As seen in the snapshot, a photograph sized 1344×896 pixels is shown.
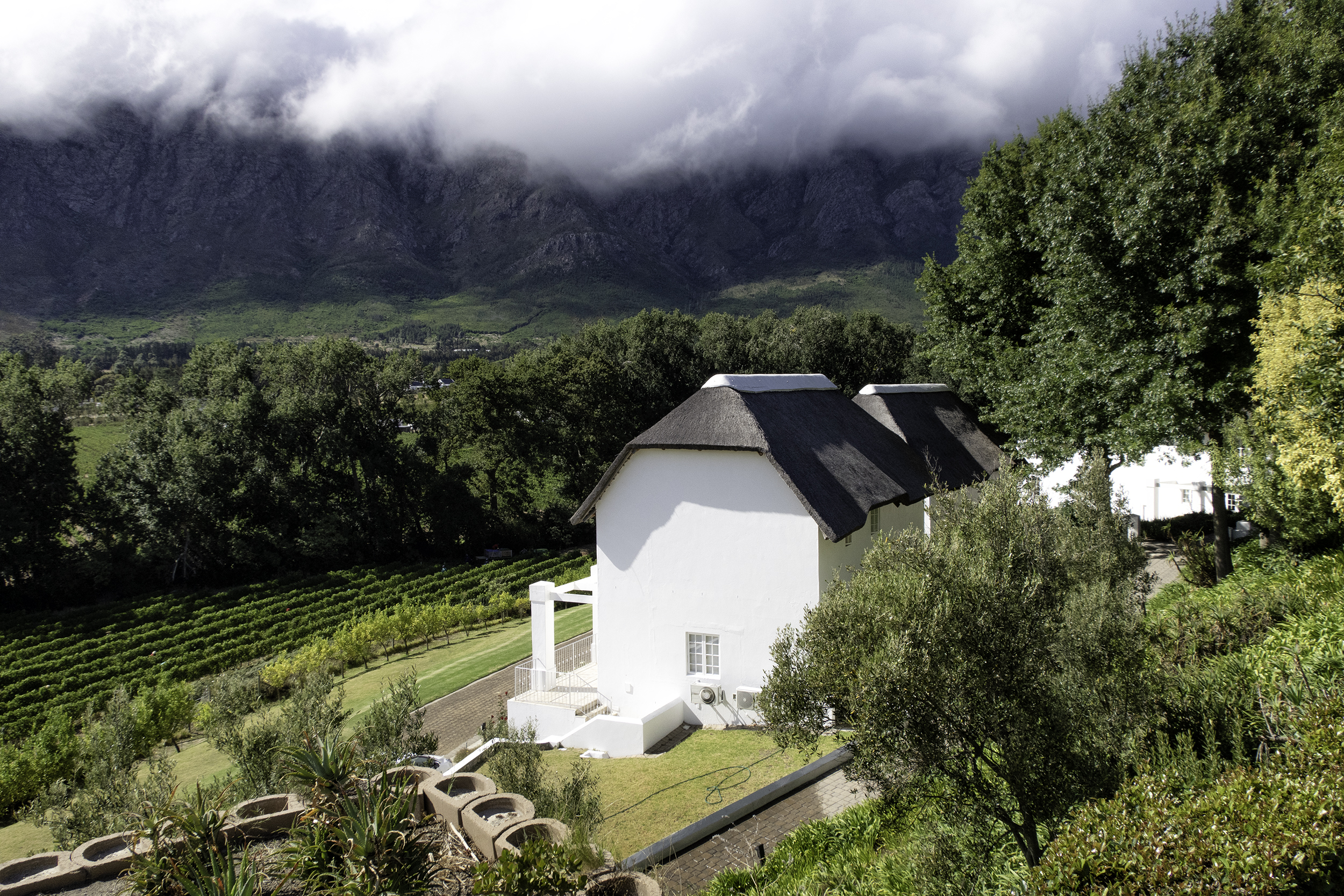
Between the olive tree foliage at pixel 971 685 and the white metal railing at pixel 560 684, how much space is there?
1095 centimetres

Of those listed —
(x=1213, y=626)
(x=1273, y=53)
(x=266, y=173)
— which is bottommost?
(x=1213, y=626)

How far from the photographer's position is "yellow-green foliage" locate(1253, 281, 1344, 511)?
9.47 metres

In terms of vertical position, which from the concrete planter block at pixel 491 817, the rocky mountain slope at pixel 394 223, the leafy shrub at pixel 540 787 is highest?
the rocky mountain slope at pixel 394 223

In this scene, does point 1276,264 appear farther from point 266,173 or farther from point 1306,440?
point 266,173

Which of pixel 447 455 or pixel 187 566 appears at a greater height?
pixel 447 455

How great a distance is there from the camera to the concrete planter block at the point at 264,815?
646 cm

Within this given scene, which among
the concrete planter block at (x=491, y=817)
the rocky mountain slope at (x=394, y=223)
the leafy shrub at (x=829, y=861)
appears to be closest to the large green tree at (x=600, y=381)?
the leafy shrub at (x=829, y=861)

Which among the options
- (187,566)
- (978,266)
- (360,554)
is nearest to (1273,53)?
(978,266)

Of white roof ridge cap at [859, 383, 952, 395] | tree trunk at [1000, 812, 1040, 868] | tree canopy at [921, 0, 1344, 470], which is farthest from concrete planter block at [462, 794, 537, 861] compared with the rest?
white roof ridge cap at [859, 383, 952, 395]

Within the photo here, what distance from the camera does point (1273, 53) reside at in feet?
48.2

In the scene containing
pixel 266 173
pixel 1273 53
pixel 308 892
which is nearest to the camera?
pixel 308 892

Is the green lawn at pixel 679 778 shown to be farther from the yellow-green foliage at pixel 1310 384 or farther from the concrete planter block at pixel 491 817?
the yellow-green foliage at pixel 1310 384

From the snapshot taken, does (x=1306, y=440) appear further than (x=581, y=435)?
No

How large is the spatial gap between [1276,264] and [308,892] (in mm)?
16298
